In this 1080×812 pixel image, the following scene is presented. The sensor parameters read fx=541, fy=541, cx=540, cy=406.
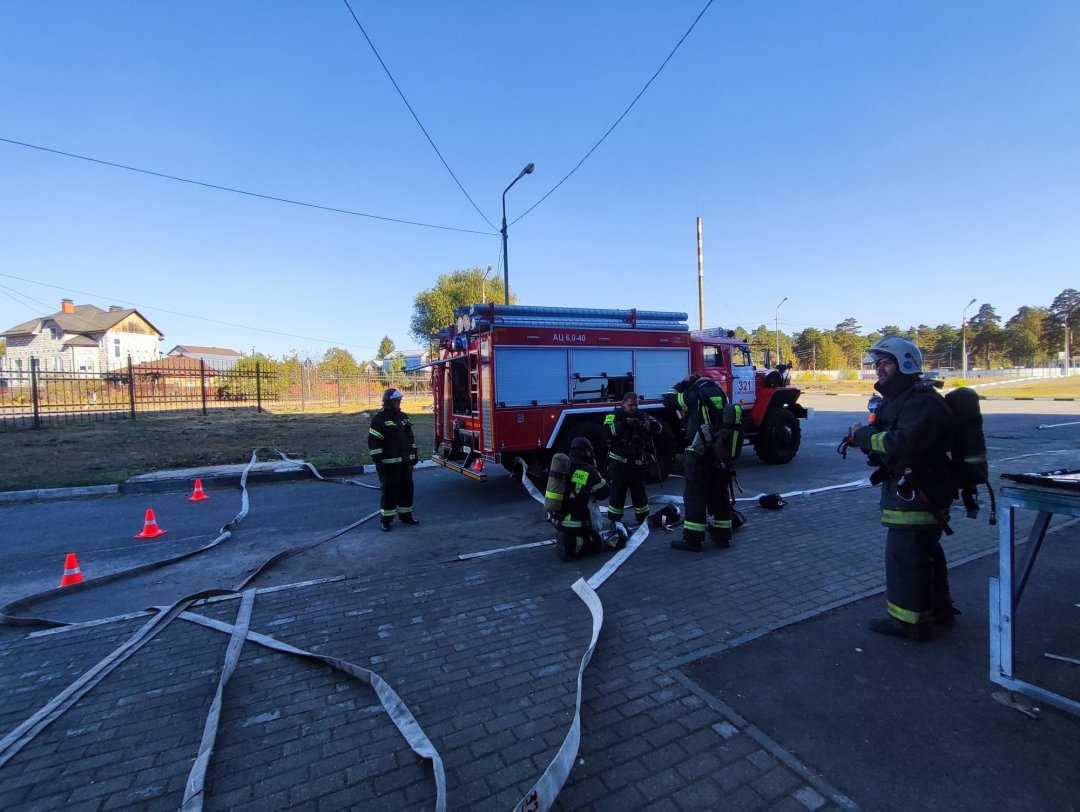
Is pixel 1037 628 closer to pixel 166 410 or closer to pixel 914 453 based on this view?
pixel 914 453

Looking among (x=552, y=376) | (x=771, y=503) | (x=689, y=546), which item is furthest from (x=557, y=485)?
(x=552, y=376)

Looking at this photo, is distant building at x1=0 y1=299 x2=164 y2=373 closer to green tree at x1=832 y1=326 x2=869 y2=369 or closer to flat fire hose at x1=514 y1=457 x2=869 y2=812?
flat fire hose at x1=514 y1=457 x2=869 y2=812

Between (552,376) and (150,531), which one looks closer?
(150,531)

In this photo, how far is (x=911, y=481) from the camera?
10.2ft

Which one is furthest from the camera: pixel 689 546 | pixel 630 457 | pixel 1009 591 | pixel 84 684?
pixel 630 457

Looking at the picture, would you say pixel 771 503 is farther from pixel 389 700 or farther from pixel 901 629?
pixel 389 700

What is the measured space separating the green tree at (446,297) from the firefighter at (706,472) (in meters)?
38.3

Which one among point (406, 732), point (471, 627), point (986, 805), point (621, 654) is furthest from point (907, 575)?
point (406, 732)

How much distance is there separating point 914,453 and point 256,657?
4.03 m

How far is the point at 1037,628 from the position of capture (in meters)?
3.33

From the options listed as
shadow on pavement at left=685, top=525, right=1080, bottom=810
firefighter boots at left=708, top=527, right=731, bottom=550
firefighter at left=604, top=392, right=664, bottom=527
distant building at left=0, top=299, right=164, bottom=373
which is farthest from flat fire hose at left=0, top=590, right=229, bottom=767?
distant building at left=0, top=299, right=164, bottom=373

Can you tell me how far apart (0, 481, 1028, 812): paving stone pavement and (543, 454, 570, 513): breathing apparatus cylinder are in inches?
24.5

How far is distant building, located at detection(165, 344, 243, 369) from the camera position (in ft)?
213

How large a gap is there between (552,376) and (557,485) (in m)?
3.42
